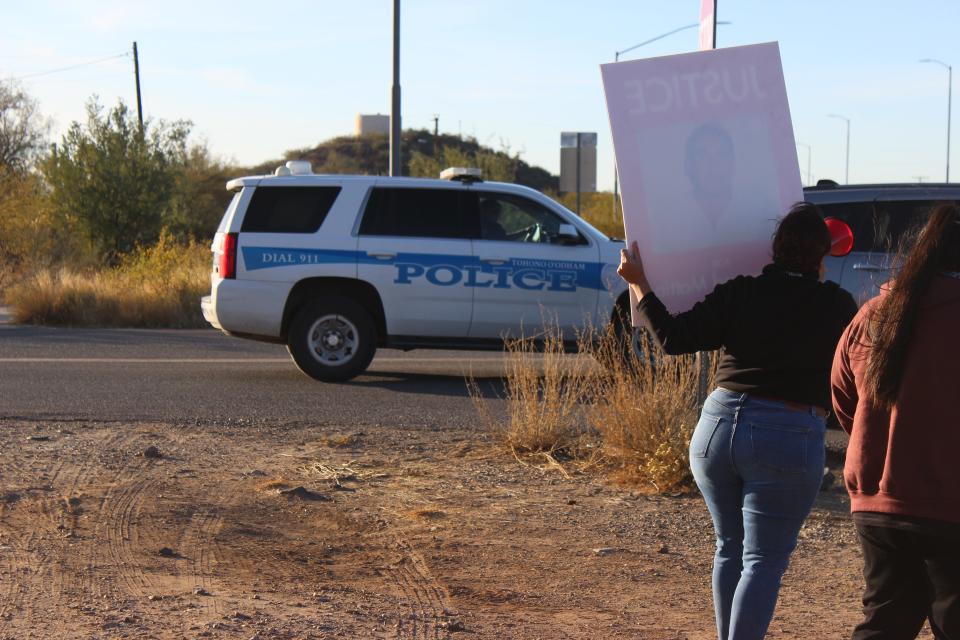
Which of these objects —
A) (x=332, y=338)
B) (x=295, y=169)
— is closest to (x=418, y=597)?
(x=332, y=338)

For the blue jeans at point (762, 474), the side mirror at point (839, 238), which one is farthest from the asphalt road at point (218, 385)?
the blue jeans at point (762, 474)

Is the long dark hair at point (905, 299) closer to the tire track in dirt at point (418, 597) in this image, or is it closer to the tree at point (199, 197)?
the tire track in dirt at point (418, 597)

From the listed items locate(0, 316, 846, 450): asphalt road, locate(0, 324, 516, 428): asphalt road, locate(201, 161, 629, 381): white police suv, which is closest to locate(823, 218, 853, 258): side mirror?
locate(0, 316, 846, 450): asphalt road

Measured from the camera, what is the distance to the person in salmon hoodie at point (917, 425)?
3.17 m

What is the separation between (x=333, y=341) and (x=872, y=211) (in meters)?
5.09

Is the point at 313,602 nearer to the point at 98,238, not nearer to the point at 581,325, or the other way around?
the point at 581,325

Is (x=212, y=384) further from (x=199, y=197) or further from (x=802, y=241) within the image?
(x=199, y=197)

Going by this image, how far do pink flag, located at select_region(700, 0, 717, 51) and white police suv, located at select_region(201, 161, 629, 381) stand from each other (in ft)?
18.9

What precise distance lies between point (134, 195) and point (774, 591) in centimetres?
2765

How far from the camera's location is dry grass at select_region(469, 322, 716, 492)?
715 cm

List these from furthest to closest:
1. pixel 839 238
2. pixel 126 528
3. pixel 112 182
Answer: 1. pixel 112 182
2. pixel 126 528
3. pixel 839 238

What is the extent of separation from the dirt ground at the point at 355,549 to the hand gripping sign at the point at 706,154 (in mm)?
1549

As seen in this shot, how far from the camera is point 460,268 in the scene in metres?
11.8

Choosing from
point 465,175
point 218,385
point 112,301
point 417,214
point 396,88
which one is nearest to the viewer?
point 218,385
